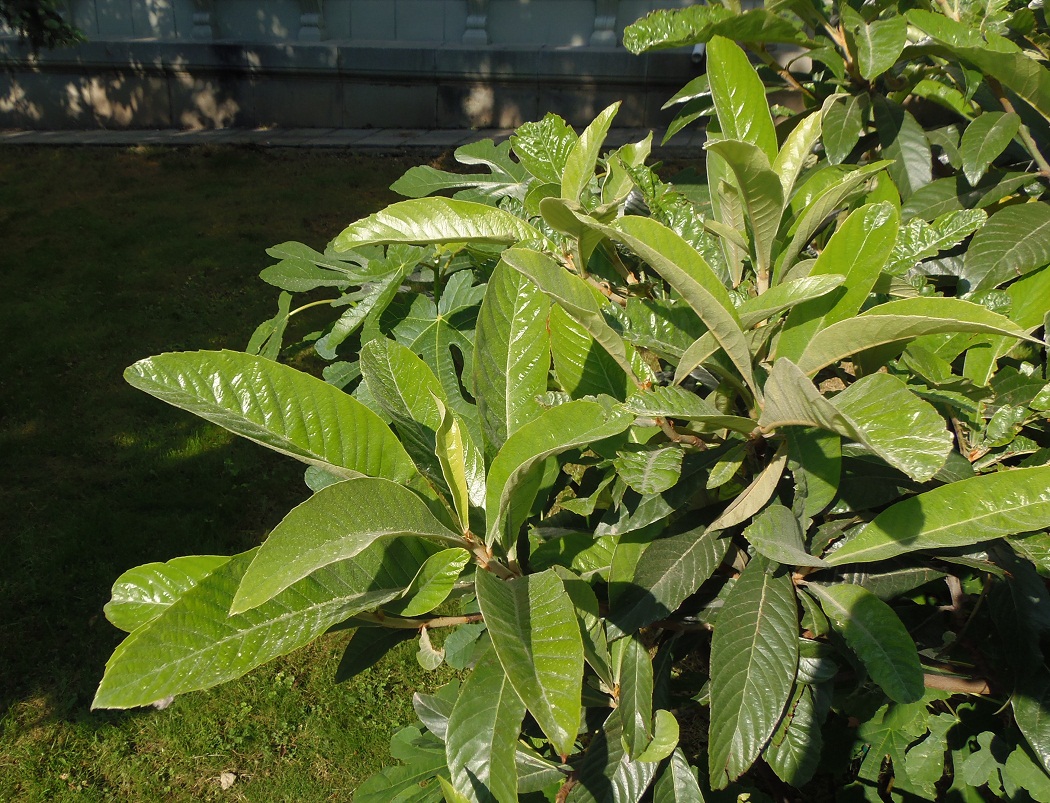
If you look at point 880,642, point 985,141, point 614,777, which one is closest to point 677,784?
point 614,777

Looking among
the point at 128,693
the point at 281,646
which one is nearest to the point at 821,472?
the point at 281,646

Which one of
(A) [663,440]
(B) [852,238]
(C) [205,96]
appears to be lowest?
(C) [205,96]

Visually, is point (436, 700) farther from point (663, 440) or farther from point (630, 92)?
point (630, 92)

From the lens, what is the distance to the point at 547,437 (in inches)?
38.6

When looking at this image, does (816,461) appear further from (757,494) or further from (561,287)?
(561,287)

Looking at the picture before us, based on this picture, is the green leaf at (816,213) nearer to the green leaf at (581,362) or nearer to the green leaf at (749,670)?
the green leaf at (581,362)

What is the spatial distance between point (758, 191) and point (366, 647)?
85 centimetres

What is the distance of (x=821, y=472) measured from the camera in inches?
39.8

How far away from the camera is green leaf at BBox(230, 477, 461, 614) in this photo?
0.83 m

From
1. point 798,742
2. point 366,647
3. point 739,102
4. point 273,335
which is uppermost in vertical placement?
point 739,102

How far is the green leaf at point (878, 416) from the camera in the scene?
772 millimetres

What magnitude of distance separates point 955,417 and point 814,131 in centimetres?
48

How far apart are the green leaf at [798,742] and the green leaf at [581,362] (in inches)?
22.7

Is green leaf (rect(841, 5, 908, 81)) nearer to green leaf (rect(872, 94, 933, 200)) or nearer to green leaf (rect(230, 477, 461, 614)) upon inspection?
green leaf (rect(872, 94, 933, 200))
